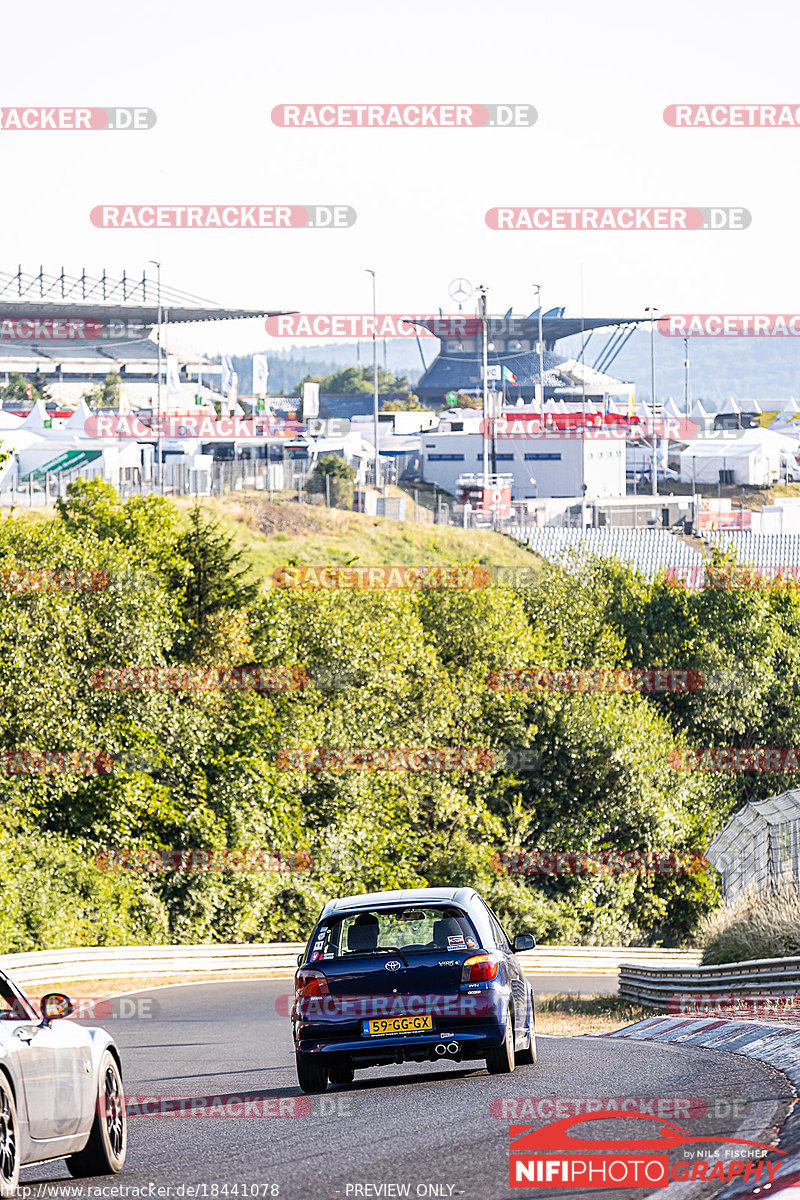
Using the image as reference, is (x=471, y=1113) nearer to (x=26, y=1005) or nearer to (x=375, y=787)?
(x=26, y=1005)

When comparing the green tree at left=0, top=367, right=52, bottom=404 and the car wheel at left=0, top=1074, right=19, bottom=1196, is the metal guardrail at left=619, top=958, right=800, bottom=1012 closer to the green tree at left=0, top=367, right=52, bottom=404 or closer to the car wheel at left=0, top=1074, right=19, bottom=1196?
the car wheel at left=0, top=1074, right=19, bottom=1196

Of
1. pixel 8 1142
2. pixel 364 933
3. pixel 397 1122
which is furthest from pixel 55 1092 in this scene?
pixel 364 933

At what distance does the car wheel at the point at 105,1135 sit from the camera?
25.0 feet

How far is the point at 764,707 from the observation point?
59094 millimetres

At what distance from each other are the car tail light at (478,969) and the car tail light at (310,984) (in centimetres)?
96

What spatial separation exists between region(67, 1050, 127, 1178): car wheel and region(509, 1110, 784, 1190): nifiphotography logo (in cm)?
197

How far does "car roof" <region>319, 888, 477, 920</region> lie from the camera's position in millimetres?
11258

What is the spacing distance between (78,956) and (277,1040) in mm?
10647

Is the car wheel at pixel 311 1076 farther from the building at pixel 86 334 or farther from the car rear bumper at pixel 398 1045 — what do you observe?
the building at pixel 86 334

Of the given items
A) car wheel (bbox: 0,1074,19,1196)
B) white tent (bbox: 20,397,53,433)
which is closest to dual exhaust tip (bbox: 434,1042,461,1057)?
car wheel (bbox: 0,1074,19,1196)

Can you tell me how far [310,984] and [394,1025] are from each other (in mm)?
645

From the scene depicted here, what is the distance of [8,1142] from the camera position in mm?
6375

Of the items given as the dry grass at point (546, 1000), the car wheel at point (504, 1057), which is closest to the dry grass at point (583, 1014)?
the dry grass at point (546, 1000)

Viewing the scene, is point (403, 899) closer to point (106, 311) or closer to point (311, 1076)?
Result: point (311, 1076)
